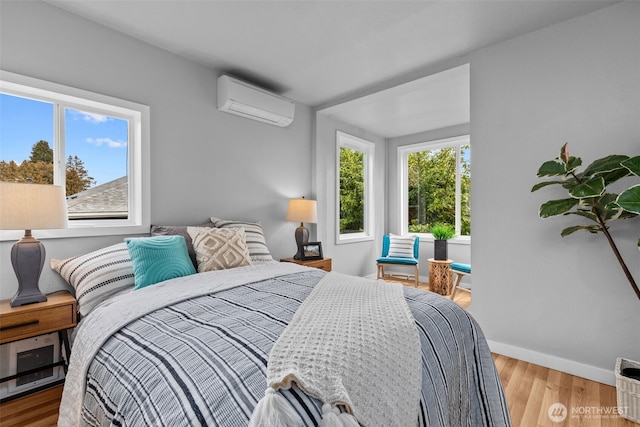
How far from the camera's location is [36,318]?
5.55 feet

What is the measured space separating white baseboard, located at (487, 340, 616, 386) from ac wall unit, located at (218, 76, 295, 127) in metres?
2.95

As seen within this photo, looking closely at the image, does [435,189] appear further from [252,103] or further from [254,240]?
[254,240]

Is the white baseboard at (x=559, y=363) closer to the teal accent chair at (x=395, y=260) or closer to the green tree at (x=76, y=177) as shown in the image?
the teal accent chair at (x=395, y=260)

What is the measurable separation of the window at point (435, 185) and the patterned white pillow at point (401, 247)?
2.07ft

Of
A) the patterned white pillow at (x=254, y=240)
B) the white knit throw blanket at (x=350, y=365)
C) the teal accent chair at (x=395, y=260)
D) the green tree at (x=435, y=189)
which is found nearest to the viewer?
the white knit throw blanket at (x=350, y=365)

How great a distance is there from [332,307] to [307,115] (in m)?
3.09

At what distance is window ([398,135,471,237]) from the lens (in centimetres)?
468

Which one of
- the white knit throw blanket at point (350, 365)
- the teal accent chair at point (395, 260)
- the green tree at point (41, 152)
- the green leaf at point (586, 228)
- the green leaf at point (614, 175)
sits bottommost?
the teal accent chair at point (395, 260)

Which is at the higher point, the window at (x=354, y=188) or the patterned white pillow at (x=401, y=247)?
the window at (x=354, y=188)

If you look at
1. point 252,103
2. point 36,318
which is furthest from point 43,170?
point 252,103

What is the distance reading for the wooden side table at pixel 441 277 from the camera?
4.14 m

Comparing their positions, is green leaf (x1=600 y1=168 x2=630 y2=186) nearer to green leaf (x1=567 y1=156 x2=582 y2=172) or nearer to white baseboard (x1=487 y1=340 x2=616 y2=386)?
green leaf (x1=567 y1=156 x2=582 y2=172)

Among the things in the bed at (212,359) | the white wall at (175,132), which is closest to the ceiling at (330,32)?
the white wall at (175,132)

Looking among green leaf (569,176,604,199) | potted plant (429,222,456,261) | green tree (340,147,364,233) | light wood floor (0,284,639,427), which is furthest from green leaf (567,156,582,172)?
green tree (340,147,364,233)
